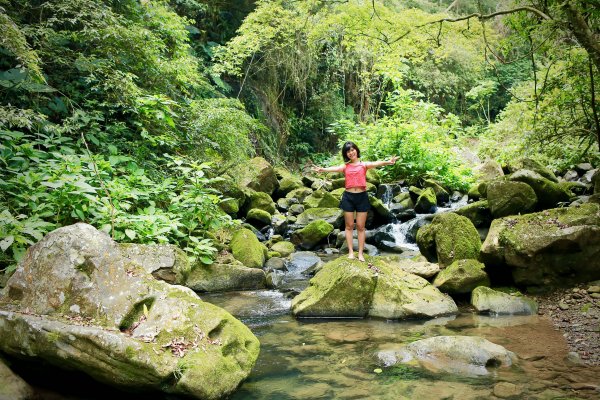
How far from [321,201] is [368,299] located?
6691 mm

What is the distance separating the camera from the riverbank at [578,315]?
4.41 metres

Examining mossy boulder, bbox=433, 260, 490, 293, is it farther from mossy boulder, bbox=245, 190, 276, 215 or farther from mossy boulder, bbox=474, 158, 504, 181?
mossy boulder, bbox=474, 158, 504, 181

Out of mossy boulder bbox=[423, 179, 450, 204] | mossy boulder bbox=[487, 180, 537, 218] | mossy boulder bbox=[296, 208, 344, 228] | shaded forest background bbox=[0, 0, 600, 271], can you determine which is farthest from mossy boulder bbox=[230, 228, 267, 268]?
mossy boulder bbox=[423, 179, 450, 204]

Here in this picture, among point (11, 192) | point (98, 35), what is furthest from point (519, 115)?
point (11, 192)

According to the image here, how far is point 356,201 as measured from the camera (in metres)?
6.75

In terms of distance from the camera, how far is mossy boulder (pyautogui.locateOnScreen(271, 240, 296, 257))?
9562mm

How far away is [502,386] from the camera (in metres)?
3.69

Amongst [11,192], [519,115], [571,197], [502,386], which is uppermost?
[519,115]

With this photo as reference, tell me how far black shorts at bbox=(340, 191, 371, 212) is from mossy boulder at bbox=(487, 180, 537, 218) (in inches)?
125

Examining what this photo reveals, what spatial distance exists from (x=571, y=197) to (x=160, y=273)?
771 centimetres

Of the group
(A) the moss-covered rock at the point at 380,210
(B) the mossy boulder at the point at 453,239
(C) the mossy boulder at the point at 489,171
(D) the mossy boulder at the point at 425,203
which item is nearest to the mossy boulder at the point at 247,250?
(B) the mossy boulder at the point at 453,239

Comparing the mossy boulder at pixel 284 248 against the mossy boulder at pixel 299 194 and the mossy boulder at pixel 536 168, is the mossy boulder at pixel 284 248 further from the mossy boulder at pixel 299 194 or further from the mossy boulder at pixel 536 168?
the mossy boulder at pixel 536 168

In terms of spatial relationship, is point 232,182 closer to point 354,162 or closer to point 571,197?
point 354,162

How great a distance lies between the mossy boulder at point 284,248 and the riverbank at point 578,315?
499cm
